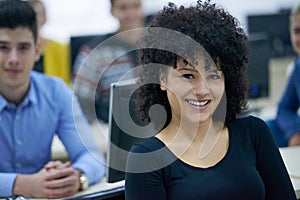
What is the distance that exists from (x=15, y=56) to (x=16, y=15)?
0.15 m

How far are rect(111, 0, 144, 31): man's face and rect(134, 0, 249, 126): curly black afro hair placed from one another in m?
1.99

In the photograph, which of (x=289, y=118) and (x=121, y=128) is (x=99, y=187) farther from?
(x=289, y=118)

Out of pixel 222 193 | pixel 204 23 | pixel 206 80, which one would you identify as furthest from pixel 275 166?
pixel 204 23

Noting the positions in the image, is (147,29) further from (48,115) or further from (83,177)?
(48,115)

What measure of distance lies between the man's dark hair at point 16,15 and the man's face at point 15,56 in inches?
0.7

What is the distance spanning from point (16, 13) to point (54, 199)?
71 centimetres

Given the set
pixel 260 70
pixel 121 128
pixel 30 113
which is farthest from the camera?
pixel 260 70

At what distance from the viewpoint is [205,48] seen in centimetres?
139

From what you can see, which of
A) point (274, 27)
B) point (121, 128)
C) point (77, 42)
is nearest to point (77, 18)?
point (274, 27)

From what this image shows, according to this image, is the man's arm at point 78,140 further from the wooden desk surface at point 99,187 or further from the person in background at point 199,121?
the person in background at point 199,121

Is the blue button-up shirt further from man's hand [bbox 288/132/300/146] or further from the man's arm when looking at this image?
man's hand [bbox 288/132/300/146]

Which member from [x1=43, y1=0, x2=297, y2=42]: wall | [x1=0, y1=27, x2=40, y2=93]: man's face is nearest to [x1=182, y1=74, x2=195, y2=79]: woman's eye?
[x1=0, y1=27, x2=40, y2=93]: man's face

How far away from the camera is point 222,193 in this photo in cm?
136

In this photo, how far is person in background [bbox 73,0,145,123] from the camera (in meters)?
1.62
